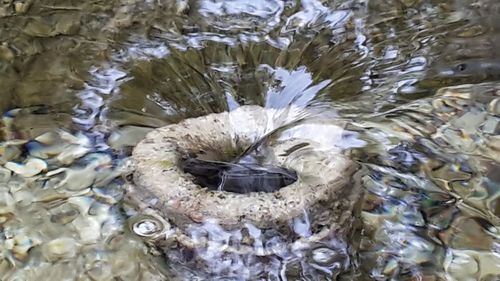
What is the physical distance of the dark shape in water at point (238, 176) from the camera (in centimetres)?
202

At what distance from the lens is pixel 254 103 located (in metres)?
2.61

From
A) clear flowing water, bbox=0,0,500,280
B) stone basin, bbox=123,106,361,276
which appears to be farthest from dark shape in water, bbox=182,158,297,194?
clear flowing water, bbox=0,0,500,280

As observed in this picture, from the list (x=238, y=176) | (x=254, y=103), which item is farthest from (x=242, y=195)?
(x=254, y=103)

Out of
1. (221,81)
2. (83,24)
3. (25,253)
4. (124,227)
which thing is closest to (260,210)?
(124,227)

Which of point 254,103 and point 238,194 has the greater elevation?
point 238,194

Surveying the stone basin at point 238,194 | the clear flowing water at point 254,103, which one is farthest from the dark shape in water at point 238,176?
the clear flowing water at point 254,103

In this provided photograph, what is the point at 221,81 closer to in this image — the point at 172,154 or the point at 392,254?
the point at 172,154

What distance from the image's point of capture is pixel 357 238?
1.96 metres

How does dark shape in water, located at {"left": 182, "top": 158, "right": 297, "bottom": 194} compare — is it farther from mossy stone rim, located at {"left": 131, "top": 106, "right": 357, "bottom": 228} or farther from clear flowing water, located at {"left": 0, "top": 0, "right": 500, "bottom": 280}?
clear flowing water, located at {"left": 0, "top": 0, "right": 500, "bottom": 280}

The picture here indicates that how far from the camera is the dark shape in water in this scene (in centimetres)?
202

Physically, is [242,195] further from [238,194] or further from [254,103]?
[254,103]

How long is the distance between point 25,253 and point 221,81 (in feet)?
A: 3.45

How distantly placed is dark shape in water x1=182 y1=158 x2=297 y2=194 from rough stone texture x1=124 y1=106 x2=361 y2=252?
0.04 m

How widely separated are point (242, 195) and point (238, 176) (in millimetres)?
153
